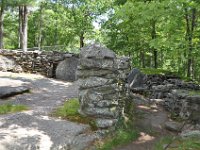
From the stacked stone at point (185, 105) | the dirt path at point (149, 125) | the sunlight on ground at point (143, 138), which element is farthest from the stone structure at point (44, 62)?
the sunlight on ground at point (143, 138)

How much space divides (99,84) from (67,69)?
28.8 feet

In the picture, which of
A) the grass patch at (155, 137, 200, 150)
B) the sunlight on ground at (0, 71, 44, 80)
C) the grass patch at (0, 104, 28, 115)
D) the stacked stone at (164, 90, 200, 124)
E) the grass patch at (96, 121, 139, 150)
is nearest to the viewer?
the grass patch at (96, 121, 139, 150)

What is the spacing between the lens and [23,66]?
65.3ft

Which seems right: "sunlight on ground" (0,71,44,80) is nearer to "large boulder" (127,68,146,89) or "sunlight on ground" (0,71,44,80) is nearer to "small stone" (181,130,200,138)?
"large boulder" (127,68,146,89)

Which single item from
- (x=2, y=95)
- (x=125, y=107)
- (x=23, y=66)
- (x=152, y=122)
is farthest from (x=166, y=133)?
(x=23, y=66)

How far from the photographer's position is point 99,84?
11422 mm

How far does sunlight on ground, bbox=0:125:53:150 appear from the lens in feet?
28.2

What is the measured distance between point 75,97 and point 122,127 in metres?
3.60

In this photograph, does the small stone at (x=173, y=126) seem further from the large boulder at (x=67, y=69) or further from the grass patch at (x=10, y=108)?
the large boulder at (x=67, y=69)

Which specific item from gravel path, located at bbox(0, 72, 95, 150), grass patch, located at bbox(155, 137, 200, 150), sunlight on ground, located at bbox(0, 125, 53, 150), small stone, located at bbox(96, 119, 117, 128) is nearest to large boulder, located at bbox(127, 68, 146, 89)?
gravel path, located at bbox(0, 72, 95, 150)

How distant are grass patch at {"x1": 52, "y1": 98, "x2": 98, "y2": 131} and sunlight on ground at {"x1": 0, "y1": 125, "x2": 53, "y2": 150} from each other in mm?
1629

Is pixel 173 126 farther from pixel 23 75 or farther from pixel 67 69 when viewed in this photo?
pixel 23 75

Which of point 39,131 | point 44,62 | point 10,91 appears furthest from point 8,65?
point 39,131

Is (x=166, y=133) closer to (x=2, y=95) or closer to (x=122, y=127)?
(x=122, y=127)
